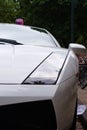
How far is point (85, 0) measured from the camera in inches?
1002

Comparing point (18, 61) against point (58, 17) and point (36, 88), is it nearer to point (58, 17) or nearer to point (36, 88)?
point (36, 88)

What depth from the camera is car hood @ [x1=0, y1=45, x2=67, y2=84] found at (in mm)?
4004

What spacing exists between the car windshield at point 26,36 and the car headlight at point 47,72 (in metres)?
0.92

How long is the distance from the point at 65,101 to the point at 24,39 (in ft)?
5.54

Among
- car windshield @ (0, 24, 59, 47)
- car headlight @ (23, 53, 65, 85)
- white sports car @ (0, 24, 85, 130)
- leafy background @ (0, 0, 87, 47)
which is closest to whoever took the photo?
white sports car @ (0, 24, 85, 130)

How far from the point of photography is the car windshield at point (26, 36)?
17.9ft

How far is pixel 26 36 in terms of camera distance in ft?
18.8

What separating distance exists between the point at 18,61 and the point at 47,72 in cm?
28

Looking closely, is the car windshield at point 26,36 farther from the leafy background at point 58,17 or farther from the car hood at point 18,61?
the leafy background at point 58,17

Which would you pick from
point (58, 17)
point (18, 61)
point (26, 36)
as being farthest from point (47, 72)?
point (58, 17)

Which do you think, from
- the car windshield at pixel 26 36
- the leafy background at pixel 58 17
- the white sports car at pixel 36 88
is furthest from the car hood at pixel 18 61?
the leafy background at pixel 58 17

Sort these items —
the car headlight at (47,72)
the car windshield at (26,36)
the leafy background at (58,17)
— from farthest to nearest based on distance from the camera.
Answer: the leafy background at (58,17) < the car windshield at (26,36) < the car headlight at (47,72)

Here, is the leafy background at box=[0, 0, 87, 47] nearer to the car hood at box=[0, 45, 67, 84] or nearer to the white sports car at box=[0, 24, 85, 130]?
the car hood at box=[0, 45, 67, 84]

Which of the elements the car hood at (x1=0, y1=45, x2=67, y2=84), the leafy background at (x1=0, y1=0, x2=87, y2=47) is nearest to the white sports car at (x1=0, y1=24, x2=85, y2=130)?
the car hood at (x1=0, y1=45, x2=67, y2=84)
